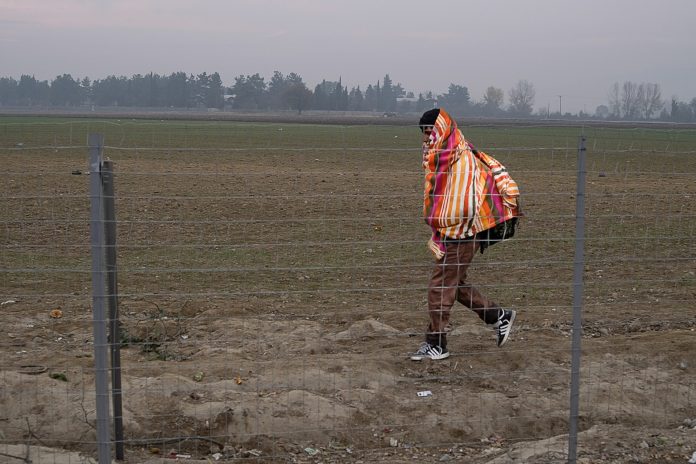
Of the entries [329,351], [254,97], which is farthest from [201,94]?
[329,351]

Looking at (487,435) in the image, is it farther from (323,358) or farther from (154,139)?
(154,139)

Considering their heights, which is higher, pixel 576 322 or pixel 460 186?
pixel 460 186

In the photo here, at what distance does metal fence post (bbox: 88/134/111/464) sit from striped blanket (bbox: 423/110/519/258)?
272cm

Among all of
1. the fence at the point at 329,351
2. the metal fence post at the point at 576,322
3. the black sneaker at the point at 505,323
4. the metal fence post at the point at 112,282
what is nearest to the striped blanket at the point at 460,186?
the fence at the point at 329,351

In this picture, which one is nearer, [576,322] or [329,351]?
[576,322]

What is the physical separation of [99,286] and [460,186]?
2.94 meters

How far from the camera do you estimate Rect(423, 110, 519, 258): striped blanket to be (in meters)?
6.58

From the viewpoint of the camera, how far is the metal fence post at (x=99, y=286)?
14.5 feet

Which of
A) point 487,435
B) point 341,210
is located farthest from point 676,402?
point 341,210

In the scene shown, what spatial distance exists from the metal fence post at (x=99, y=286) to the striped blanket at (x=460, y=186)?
2.72 metres

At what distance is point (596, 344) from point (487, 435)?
5.98ft

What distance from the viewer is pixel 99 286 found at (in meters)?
4.48

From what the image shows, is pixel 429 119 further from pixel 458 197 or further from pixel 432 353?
pixel 432 353

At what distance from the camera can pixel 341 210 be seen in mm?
14445
